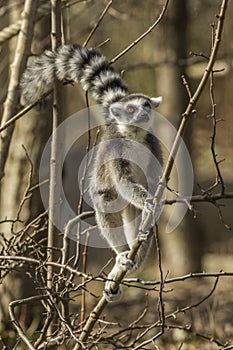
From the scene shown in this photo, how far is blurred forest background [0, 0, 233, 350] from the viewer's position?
3.75m

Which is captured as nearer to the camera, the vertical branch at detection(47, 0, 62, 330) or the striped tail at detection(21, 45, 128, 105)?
the vertical branch at detection(47, 0, 62, 330)

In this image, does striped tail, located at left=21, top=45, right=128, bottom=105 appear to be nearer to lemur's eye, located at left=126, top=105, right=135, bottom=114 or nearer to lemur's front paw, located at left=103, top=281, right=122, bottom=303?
lemur's eye, located at left=126, top=105, right=135, bottom=114

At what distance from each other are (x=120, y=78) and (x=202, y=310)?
374 centimetres

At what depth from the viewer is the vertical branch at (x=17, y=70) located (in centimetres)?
395

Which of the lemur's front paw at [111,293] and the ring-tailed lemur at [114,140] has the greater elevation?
the ring-tailed lemur at [114,140]

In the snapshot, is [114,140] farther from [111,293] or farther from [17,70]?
[111,293]

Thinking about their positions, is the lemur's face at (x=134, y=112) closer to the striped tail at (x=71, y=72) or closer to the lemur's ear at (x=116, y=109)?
the lemur's ear at (x=116, y=109)

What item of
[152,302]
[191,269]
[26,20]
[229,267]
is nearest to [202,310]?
[152,302]

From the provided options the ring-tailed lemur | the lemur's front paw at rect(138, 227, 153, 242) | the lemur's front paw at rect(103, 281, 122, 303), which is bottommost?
the lemur's front paw at rect(103, 281, 122, 303)

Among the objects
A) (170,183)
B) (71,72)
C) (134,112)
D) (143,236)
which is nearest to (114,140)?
(134,112)

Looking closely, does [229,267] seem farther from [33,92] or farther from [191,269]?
[33,92]

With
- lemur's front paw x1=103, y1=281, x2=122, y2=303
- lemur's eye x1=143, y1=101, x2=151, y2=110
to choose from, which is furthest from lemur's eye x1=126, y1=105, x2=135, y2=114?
lemur's front paw x1=103, y1=281, x2=122, y2=303

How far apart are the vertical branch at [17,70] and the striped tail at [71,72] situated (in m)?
0.18

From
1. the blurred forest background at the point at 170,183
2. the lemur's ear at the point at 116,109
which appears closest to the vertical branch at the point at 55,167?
the blurred forest background at the point at 170,183
